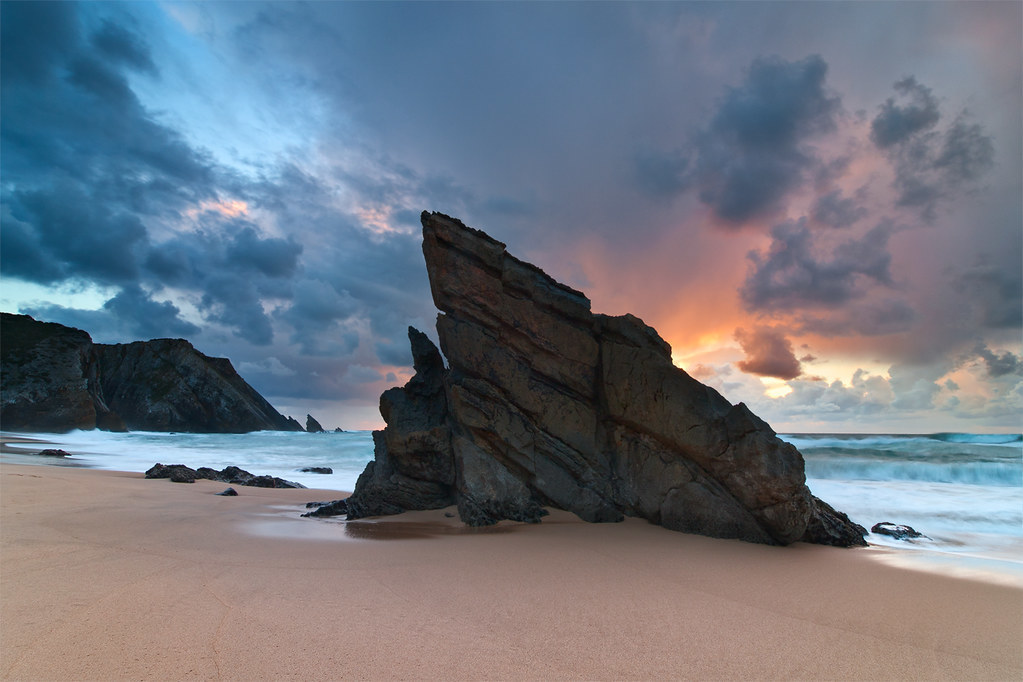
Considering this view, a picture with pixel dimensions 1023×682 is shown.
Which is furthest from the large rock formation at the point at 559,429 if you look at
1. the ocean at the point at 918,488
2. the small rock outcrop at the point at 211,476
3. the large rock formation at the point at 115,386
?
the large rock formation at the point at 115,386

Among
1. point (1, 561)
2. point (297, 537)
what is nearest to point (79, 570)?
point (1, 561)

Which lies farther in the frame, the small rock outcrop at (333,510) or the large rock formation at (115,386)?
the large rock formation at (115,386)

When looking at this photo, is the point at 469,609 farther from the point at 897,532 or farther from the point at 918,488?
the point at 918,488

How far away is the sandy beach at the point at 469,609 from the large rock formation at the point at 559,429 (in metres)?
1.00

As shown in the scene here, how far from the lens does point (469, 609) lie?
363 centimetres

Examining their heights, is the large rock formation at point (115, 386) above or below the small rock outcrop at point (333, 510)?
above

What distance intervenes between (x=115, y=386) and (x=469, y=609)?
8356cm

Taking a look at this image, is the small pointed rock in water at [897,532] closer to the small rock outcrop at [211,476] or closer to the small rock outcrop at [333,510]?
the small rock outcrop at [333,510]

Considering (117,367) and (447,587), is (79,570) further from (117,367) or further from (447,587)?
(117,367)

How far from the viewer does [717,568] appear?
5.13 metres

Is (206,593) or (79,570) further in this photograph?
(79,570)

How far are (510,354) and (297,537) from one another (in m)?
4.42

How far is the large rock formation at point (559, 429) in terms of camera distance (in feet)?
22.6

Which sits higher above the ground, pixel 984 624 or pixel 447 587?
pixel 984 624
